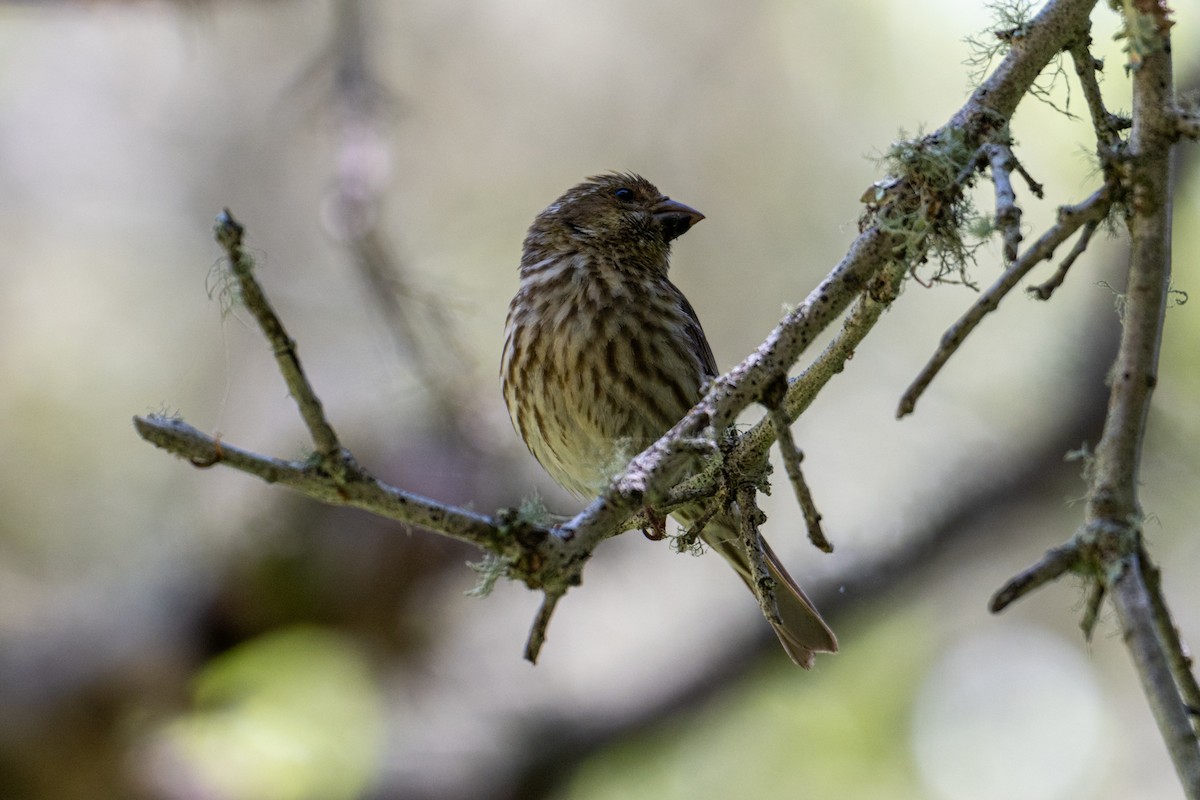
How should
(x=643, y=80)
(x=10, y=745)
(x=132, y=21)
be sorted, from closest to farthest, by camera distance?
(x=10, y=745) → (x=132, y=21) → (x=643, y=80)

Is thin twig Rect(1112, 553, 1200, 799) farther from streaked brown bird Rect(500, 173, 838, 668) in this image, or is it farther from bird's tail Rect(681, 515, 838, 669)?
bird's tail Rect(681, 515, 838, 669)

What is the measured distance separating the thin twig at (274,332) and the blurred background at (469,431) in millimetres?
3108

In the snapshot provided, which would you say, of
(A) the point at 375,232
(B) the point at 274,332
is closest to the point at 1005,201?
(B) the point at 274,332

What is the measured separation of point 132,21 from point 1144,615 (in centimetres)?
589

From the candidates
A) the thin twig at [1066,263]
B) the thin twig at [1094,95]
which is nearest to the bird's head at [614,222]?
the thin twig at [1094,95]

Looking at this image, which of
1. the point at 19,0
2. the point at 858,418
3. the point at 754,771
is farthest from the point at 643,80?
the point at 754,771

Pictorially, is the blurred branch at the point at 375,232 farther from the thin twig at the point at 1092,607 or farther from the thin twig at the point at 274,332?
the thin twig at the point at 1092,607

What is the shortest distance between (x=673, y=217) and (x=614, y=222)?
0.76 feet

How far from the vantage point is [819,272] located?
7.57 metres

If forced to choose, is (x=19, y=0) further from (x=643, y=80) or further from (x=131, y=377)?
(x=643, y=80)

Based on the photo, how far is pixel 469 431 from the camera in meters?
5.29

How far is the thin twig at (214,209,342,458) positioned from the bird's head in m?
2.77

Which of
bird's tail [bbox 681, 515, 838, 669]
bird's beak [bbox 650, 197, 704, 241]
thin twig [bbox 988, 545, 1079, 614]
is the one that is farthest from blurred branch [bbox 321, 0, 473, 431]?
thin twig [bbox 988, 545, 1079, 614]

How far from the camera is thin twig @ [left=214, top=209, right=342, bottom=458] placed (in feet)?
5.53
